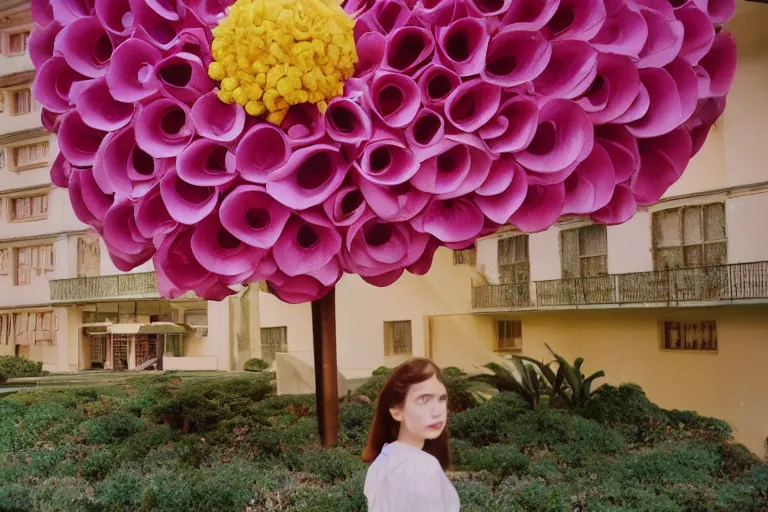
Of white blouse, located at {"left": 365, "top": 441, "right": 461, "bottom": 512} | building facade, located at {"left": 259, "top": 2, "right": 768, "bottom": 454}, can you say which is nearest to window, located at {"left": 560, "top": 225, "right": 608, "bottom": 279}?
building facade, located at {"left": 259, "top": 2, "right": 768, "bottom": 454}

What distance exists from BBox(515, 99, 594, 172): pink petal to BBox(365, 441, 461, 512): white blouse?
973 millimetres

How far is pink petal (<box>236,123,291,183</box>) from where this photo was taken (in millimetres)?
2549

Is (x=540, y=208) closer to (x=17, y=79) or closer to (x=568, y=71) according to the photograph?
(x=568, y=71)

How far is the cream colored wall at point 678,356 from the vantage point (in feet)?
9.16

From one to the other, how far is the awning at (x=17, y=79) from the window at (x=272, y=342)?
1.48m

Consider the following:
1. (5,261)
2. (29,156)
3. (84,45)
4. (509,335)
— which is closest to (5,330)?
(5,261)

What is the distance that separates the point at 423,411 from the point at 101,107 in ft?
4.91

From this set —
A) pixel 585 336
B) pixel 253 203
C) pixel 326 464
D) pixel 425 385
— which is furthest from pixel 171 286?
pixel 585 336

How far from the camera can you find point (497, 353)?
9.70 ft

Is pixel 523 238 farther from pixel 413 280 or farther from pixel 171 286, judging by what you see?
pixel 171 286

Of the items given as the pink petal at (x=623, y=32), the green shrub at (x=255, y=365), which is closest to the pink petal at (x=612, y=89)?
the pink petal at (x=623, y=32)

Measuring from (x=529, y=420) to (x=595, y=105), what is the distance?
1.11m

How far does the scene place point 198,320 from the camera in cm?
312

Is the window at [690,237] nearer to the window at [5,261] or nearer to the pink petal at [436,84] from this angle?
the pink petal at [436,84]
